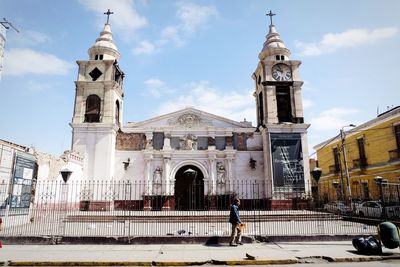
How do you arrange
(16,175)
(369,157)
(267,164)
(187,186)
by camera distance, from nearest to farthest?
(16,175) → (267,164) → (187,186) → (369,157)

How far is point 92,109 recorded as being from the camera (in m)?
22.3

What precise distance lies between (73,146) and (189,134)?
864 centimetres

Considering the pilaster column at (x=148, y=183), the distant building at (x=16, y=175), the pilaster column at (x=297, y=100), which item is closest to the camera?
the distant building at (x=16, y=175)

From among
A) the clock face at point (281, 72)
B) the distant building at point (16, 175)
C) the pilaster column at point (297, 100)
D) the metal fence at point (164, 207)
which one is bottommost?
the metal fence at point (164, 207)

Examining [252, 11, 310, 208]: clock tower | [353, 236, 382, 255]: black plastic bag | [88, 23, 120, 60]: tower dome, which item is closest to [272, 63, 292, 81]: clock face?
[252, 11, 310, 208]: clock tower

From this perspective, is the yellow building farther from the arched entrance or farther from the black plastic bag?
the black plastic bag

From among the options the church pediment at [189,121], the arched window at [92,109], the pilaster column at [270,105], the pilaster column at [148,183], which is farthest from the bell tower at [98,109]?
the pilaster column at [270,105]

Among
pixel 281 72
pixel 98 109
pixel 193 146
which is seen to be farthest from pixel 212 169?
pixel 98 109

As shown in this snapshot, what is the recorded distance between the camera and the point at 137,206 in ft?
68.3

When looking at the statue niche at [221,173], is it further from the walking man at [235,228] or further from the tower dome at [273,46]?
the walking man at [235,228]

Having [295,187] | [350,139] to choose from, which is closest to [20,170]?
[295,187]

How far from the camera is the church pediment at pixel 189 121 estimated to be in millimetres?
23203

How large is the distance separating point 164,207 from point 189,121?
278 inches

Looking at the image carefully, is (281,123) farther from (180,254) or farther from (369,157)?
(180,254)
